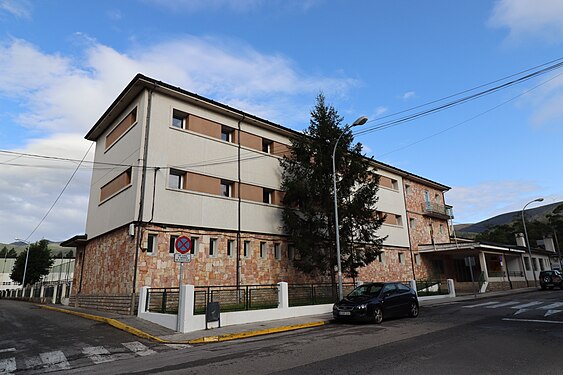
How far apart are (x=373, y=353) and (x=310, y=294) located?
32.1 ft

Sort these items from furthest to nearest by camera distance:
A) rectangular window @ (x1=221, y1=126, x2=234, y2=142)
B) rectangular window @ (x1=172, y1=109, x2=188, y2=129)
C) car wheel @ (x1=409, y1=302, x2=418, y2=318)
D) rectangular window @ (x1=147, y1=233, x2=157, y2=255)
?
rectangular window @ (x1=221, y1=126, x2=234, y2=142)
rectangular window @ (x1=172, y1=109, x2=188, y2=129)
rectangular window @ (x1=147, y1=233, x2=157, y2=255)
car wheel @ (x1=409, y1=302, x2=418, y2=318)

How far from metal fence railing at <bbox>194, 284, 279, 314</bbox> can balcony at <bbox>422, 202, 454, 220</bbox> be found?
88.7 feet

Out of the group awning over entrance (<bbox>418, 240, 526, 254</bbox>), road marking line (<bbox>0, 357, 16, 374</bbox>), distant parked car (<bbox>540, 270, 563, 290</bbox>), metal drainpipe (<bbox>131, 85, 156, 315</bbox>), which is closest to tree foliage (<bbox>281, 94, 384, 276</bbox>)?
metal drainpipe (<bbox>131, 85, 156, 315</bbox>)

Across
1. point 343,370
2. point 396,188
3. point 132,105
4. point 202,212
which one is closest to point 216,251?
point 202,212

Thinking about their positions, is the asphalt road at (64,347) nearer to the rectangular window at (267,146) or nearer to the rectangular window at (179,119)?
the rectangular window at (179,119)

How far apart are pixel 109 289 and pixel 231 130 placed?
11.0 m

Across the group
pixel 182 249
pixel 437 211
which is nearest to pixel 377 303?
pixel 182 249

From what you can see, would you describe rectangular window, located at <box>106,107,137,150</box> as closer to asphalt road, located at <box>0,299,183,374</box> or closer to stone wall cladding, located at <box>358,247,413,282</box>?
asphalt road, located at <box>0,299,183,374</box>

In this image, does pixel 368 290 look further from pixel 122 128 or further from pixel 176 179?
pixel 122 128

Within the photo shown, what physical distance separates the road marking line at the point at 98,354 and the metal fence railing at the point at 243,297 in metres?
4.57

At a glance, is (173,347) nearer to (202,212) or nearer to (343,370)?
(343,370)

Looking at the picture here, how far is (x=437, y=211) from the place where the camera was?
39.3 m

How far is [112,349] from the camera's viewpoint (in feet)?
30.7

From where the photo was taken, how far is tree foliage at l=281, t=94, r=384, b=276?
841 inches
